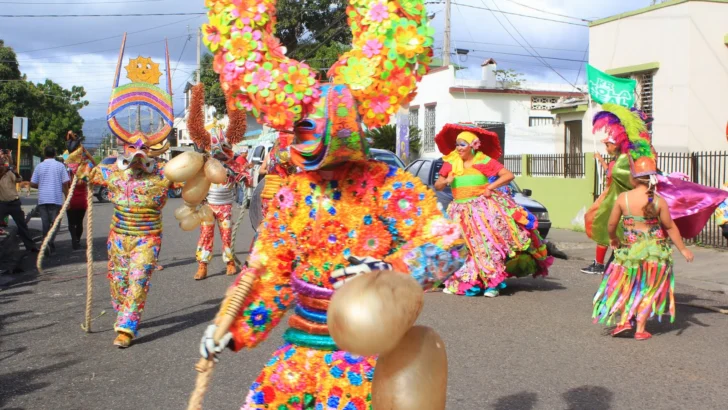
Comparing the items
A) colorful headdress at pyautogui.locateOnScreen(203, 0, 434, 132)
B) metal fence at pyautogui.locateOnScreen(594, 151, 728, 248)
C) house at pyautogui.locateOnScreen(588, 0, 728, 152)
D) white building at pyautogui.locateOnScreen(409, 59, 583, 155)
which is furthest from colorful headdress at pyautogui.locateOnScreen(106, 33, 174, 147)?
white building at pyautogui.locateOnScreen(409, 59, 583, 155)

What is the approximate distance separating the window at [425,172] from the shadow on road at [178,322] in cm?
543

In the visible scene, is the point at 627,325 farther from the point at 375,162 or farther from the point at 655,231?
the point at 375,162

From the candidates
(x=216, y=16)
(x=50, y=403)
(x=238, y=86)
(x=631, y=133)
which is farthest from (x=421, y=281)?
(x=631, y=133)

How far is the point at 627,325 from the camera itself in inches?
264

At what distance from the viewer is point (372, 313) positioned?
2.08 meters

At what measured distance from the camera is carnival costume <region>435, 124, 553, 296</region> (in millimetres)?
8812

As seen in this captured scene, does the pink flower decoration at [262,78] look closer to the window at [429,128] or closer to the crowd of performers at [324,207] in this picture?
the crowd of performers at [324,207]

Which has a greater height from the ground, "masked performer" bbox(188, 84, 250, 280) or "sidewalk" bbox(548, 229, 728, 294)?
"masked performer" bbox(188, 84, 250, 280)

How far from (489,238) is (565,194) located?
9.34 m

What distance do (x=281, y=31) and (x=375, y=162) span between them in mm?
28083

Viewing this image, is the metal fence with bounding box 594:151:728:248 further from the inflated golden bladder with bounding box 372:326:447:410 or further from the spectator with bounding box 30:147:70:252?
the inflated golden bladder with bounding box 372:326:447:410

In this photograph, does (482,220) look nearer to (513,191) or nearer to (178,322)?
(178,322)

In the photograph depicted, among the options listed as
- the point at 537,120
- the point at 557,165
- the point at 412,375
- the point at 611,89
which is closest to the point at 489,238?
the point at 611,89

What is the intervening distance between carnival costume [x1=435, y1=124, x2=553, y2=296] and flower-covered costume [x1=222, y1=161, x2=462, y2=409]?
587cm
